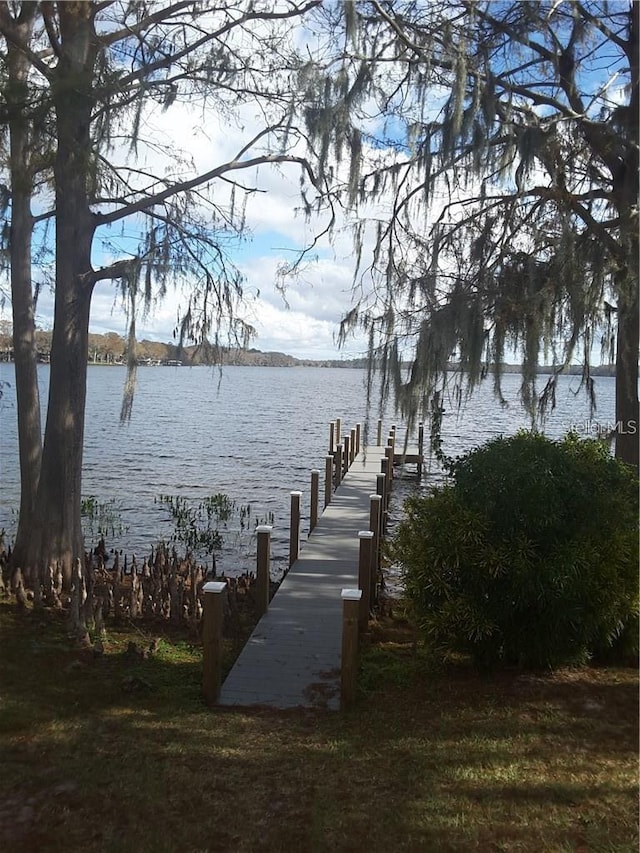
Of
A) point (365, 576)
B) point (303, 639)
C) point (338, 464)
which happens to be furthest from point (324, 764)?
point (338, 464)

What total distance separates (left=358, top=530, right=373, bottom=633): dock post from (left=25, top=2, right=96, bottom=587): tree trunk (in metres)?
2.89

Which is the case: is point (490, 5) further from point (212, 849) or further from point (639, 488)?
point (212, 849)

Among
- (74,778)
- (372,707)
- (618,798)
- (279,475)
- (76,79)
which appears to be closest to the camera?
(618,798)

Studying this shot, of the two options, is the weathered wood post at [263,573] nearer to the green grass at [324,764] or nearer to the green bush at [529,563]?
the green grass at [324,764]

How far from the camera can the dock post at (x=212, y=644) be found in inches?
182

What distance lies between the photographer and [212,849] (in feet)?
9.48

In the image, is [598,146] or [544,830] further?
[598,146]

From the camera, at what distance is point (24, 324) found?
745 cm

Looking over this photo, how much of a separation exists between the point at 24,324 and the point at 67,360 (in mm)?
930

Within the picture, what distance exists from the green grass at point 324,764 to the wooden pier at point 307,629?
26 centimetres

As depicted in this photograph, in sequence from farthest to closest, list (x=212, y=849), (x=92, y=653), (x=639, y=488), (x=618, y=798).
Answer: (x=92, y=653) → (x=639, y=488) → (x=618, y=798) → (x=212, y=849)

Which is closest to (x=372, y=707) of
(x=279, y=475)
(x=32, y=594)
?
(x=32, y=594)

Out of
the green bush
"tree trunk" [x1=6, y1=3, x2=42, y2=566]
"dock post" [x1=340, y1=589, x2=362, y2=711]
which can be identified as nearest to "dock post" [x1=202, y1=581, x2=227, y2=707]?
"dock post" [x1=340, y1=589, x2=362, y2=711]

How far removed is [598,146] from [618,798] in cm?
502
